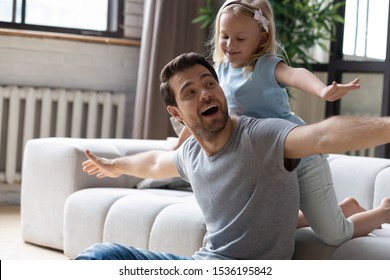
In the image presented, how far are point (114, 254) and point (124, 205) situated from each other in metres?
1.07

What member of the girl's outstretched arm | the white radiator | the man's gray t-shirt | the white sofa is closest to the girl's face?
the girl's outstretched arm

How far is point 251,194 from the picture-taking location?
7.10 ft

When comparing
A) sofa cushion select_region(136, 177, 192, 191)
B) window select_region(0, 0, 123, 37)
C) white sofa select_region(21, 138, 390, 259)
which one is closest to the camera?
white sofa select_region(21, 138, 390, 259)

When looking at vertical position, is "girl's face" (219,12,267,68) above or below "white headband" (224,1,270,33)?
below

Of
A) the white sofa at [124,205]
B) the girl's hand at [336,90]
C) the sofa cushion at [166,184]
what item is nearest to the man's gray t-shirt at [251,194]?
the girl's hand at [336,90]

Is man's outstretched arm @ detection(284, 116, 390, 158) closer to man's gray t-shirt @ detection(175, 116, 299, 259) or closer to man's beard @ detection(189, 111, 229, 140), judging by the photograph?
man's gray t-shirt @ detection(175, 116, 299, 259)

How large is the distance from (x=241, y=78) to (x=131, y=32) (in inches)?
124

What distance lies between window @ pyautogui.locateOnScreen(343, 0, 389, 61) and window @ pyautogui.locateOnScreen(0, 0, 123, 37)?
1.51 metres

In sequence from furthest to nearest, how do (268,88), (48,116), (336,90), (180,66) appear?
(48,116), (268,88), (180,66), (336,90)

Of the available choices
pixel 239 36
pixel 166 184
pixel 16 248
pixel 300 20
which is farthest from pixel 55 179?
pixel 300 20

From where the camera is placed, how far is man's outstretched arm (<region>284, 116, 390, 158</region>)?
1.80m

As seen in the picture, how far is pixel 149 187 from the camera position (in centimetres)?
373

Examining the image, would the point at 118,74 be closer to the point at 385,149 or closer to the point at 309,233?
the point at 385,149

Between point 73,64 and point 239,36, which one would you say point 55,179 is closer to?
point 239,36
